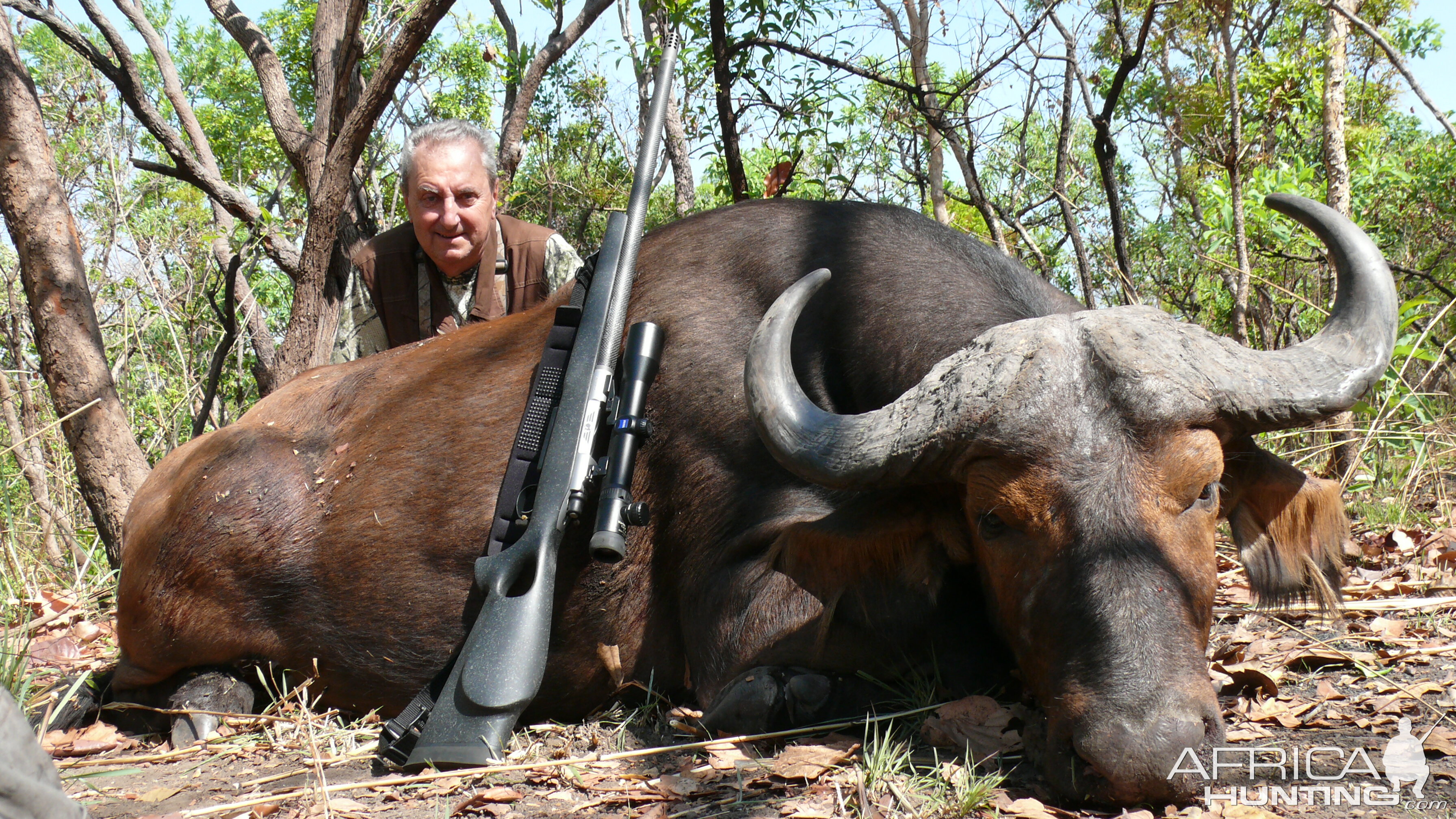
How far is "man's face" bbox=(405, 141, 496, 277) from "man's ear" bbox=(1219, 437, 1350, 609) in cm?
396

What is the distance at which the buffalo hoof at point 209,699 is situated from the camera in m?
3.78

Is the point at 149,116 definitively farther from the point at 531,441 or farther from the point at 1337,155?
the point at 1337,155

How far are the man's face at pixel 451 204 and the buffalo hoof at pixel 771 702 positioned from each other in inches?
128

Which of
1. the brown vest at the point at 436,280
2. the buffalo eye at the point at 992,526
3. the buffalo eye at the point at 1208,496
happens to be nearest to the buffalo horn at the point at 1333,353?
the buffalo eye at the point at 1208,496

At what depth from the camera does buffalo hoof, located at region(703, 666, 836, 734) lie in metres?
2.97

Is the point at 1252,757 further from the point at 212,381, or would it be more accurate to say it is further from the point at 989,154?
the point at 989,154

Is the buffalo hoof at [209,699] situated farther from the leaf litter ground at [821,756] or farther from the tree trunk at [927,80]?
the tree trunk at [927,80]

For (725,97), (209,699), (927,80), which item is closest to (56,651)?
(209,699)

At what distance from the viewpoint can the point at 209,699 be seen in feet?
12.9

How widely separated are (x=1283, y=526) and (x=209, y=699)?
4006 mm

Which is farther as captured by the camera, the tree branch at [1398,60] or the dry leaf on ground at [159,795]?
the tree branch at [1398,60]

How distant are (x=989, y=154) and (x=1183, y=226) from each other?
4.03 metres

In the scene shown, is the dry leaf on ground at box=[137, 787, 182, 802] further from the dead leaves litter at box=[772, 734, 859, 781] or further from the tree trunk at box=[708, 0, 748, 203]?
the tree trunk at box=[708, 0, 748, 203]

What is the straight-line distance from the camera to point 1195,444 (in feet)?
8.24
